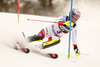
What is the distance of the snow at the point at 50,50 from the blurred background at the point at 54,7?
1428mm

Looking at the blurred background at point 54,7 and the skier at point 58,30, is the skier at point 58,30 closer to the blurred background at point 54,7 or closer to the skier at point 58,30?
the skier at point 58,30

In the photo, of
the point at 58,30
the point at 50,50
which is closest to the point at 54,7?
the point at 50,50

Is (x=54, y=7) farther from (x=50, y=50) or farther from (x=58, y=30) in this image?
(x=58, y=30)

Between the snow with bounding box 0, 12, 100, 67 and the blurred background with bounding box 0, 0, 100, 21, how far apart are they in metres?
1.43

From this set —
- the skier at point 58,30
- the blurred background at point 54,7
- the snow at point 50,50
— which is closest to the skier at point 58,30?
the skier at point 58,30

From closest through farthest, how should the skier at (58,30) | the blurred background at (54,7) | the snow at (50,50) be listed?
the snow at (50,50) → the skier at (58,30) → the blurred background at (54,7)

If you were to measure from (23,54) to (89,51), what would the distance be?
3.77ft

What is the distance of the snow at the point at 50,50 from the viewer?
1.58m

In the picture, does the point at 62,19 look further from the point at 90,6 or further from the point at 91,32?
the point at 90,6

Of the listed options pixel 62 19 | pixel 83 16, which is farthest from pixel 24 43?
pixel 83 16

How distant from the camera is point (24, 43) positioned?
82.3 inches

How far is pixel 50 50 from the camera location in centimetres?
231

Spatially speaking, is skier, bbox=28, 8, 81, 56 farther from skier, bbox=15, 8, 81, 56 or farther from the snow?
the snow

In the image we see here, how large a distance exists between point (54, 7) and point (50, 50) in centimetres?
409
